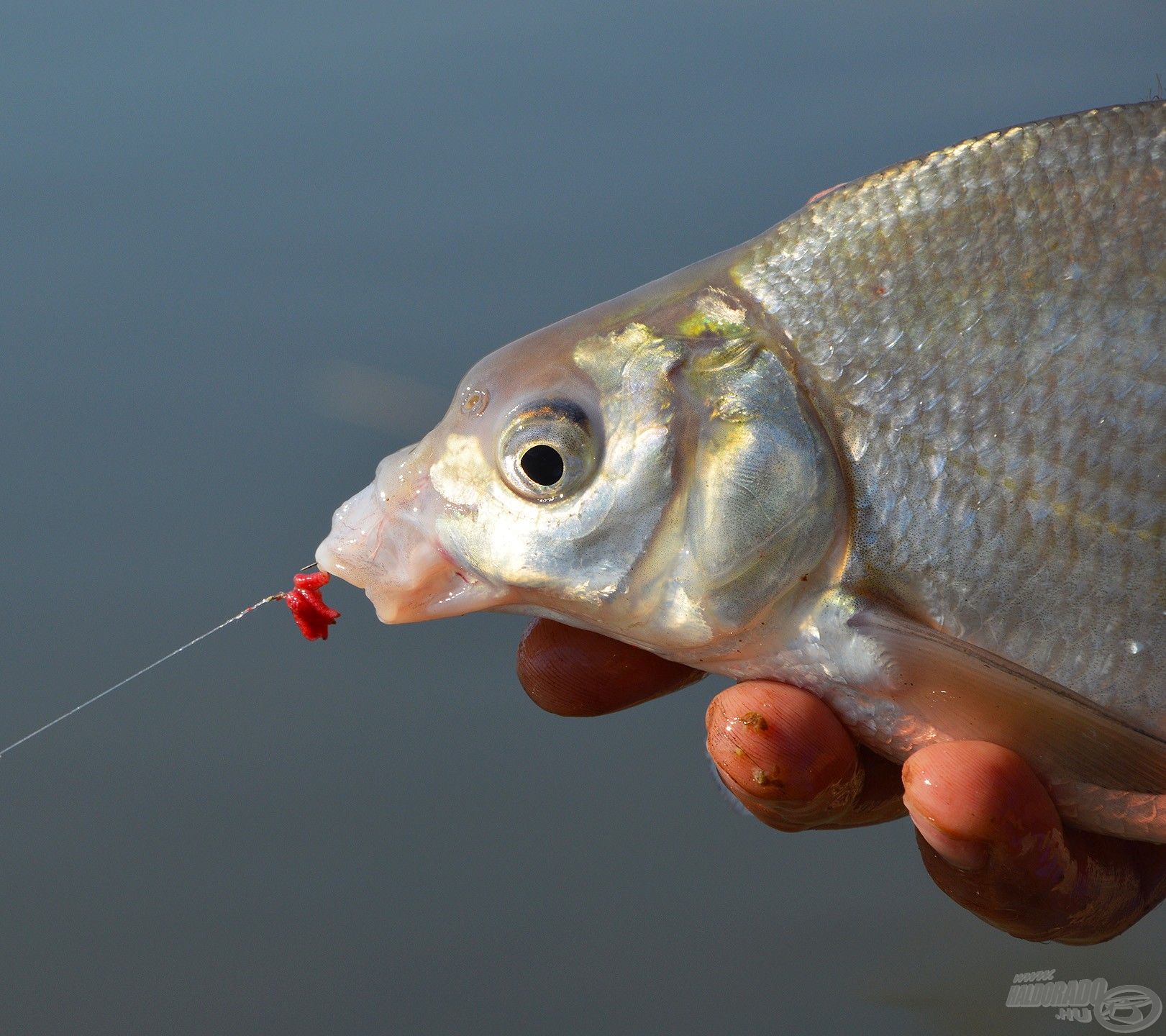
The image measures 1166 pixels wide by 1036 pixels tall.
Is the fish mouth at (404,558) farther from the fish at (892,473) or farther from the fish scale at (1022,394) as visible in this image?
the fish scale at (1022,394)

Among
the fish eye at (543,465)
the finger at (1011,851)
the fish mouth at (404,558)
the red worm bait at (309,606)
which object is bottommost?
the finger at (1011,851)

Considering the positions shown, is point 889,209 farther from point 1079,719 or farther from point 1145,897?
point 1145,897

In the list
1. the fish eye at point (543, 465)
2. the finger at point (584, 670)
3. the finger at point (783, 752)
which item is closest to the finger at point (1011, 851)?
the finger at point (783, 752)

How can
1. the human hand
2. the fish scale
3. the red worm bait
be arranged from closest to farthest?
the fish scale, the human hand, the red worm bait

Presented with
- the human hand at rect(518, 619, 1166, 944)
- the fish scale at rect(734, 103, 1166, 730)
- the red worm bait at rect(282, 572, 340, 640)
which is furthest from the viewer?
the red worm bait at rect(282, 572, 340, 640)

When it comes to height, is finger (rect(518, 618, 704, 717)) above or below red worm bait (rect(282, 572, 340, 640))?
below

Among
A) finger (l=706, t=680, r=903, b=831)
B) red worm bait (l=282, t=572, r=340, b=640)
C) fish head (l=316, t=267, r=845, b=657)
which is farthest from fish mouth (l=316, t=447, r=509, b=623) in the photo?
finger (l=706, t=680, r=903, b=831)

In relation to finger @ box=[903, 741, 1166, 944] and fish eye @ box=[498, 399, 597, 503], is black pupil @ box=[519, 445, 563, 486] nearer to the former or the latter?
fish eye @ box=[498, 399, 597, 503]

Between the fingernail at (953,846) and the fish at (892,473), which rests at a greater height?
the fish at (892,473)
